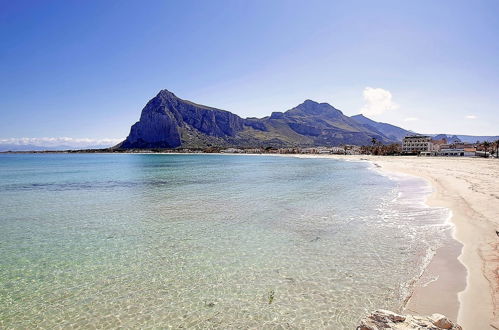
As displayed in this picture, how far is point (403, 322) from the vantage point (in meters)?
5.31

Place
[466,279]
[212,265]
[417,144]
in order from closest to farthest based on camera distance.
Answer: [466,279] → [212,265] → [417,144]

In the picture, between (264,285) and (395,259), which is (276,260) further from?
(395,259)

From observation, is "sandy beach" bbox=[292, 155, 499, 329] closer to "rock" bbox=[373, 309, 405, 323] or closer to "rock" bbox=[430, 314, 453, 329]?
"rock" bbox=[430, 314, 453, 329]

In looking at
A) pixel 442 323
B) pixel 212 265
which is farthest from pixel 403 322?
pixel 212 265

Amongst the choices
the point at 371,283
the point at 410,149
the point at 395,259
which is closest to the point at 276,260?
the point at 371,283

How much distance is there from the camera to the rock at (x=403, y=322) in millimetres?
5184

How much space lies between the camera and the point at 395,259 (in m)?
12.1

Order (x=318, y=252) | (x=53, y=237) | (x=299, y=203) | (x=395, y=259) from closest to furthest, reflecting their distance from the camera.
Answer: (x=395, y=259), (x=318, y=252), (x=53, y=237), (x=299, y=203)

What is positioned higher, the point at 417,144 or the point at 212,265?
the point at 417,144

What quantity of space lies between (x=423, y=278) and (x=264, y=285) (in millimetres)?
5684

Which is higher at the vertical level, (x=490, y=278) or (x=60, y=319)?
(x=490, y=278)

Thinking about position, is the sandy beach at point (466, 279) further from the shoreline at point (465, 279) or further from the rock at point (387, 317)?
the rock at point (387, 317)

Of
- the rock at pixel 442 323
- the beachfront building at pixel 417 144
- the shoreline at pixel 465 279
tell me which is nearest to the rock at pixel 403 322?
the rock at pixel 442 323

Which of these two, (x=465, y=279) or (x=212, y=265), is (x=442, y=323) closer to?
(x=465, y=279)
